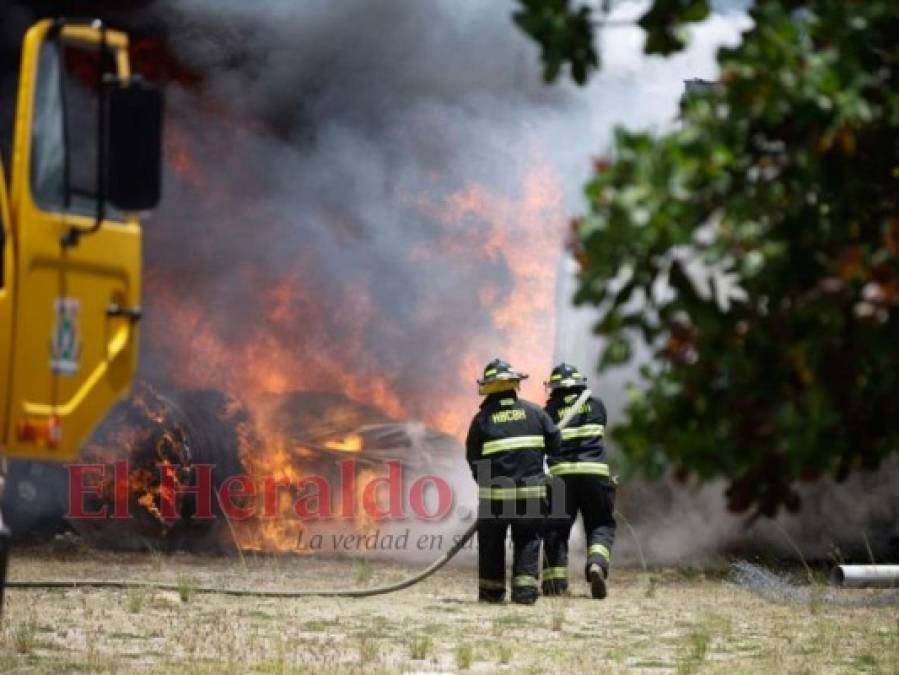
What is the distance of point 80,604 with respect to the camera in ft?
34.5

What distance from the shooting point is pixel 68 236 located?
4988 millimetres

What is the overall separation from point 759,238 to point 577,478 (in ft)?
27.1

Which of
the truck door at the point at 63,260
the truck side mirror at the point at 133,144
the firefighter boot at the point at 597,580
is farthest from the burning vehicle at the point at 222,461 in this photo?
the truck side mirror at the point at 133,144

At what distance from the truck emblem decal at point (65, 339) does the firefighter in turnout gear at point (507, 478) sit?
20.2 feet

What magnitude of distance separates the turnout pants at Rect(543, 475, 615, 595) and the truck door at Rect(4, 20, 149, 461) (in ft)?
23.0

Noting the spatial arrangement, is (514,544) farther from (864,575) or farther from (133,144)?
(133,144)

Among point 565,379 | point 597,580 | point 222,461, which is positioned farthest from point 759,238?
point 222,461

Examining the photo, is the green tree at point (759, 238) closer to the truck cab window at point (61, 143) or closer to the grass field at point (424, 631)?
the truck cab window at point (61, 143)

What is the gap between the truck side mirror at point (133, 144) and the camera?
487 centimetres

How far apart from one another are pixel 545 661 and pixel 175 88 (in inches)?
443

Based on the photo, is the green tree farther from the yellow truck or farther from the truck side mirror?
the yellow truck

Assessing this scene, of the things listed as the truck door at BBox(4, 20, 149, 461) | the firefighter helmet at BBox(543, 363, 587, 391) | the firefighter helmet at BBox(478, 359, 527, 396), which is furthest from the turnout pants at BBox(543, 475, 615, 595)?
the truck door at BBox(4, 20, 149, 461)

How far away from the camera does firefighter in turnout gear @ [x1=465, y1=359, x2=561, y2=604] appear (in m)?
11.1

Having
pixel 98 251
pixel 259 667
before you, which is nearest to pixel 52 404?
pixel 98 251
